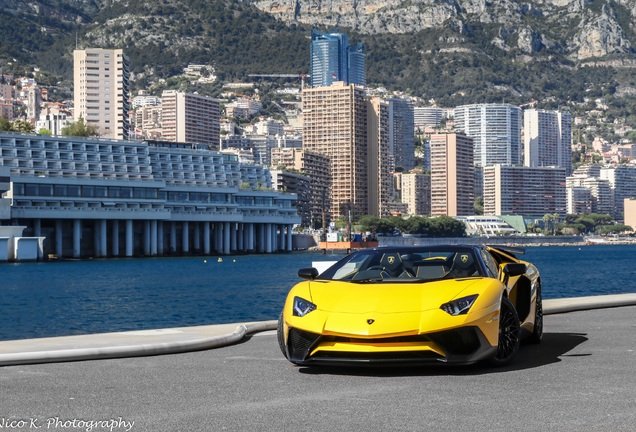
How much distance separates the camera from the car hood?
43.7 feet

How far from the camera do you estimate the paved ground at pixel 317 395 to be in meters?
10.1

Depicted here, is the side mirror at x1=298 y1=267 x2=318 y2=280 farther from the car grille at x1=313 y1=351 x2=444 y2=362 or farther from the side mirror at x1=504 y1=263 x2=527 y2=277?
the side mirror at x1=504 y1=263 x2=527 y2=277

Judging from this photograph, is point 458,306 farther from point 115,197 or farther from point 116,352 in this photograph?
point 115,197

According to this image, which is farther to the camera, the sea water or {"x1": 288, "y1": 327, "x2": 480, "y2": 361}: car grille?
the sea water

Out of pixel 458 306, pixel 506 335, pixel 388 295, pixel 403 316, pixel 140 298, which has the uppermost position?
pixel 388 295

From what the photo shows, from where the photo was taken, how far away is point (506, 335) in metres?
14.1

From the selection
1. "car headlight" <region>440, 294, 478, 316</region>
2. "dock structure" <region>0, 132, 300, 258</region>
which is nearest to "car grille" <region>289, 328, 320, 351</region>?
"car headlight" <region>440, 294, 478, 316</region>

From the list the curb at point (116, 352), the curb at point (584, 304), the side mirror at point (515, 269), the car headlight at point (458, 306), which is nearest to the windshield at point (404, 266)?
the side mirror at point (515, 269)

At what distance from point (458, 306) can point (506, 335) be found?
1.12 metres

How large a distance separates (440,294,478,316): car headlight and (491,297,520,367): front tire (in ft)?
2.21

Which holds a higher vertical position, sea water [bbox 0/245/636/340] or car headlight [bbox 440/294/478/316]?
car headlight [bbox 440/294/478/316]

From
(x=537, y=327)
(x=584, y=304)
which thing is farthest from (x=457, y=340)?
(x=584, y=304)

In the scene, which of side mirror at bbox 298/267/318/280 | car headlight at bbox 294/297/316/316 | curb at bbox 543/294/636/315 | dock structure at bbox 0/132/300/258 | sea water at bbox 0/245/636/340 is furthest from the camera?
dock structure at bbox 0/132/300/258

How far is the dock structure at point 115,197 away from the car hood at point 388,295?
454 ft
